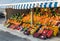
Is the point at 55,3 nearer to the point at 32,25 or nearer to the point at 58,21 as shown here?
the point at 58,21

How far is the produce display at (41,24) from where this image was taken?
12.1 metres

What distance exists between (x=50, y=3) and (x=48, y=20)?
7.70 feet

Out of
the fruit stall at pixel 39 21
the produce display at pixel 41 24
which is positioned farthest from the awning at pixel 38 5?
the produce display at pixel 41 24

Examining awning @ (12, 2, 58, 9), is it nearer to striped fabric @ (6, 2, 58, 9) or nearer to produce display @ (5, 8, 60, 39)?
striped fabric @ (6, 2, 58, 9)

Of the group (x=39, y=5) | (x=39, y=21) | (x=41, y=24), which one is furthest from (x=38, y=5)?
(x=39, y=21)

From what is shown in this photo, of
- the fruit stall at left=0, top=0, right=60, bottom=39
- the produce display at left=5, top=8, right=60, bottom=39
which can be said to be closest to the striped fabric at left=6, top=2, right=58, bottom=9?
the fruit stall at left=0, top=0, right=60, bottom=39

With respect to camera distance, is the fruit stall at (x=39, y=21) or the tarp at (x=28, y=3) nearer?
the tarp at (x=28, y=3)

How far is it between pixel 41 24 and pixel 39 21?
0.41 meters

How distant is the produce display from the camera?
1213 centimetres

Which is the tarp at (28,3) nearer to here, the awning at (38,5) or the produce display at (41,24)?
the awning at (38,5)

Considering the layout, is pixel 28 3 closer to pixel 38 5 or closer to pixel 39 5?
pixel 38 5

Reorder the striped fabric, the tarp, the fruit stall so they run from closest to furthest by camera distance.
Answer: the striped fabric → the tarp → the fruit stall

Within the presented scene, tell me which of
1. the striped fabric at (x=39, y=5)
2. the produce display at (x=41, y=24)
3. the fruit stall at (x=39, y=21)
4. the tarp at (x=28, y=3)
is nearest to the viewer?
the striped fabric at (x=39, y=5)

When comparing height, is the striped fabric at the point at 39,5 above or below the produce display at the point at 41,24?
above
